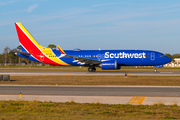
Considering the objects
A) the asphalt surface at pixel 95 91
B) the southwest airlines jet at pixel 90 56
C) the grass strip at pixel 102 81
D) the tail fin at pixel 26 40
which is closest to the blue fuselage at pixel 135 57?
the southwest airlines jet at pixel 90 56

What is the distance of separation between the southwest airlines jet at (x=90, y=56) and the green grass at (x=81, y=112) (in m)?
32.1

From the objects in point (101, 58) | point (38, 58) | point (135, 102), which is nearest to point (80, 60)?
point (101, 58)

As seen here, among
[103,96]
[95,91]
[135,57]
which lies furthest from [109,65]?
[103,96]

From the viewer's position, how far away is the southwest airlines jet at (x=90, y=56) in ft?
153

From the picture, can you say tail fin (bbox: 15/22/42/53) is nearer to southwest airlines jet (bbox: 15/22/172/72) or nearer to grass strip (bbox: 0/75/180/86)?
southwest airlines jet (bbox: 15/22/172/72)

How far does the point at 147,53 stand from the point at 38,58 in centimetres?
2286

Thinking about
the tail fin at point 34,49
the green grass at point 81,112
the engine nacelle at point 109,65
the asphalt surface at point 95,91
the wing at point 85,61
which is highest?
the tail fin at point 34,49

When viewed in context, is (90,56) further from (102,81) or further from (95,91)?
(95,91)

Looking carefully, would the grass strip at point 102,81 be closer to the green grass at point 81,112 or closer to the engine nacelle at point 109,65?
the engine nacelle at point 109,65

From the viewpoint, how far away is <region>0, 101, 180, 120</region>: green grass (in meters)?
10.6

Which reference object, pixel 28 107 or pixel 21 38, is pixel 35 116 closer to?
pixel 28 107

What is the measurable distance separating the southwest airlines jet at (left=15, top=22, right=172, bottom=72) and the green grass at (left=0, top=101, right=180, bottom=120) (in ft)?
105

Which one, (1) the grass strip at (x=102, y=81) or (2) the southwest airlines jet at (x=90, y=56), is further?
(2) the southwest airlines jet at (x=90, y=56)

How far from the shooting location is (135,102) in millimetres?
14852
